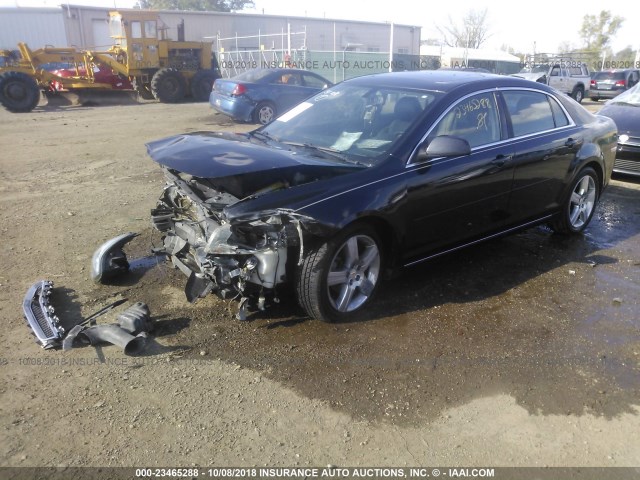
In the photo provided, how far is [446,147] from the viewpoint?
3.85 m

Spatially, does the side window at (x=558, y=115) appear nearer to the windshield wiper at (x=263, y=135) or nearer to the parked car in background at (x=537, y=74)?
the windshield wiper at (x=263, y=135)

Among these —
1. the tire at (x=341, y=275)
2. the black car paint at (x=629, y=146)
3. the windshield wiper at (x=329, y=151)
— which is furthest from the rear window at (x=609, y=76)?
the tire at (x=341, y=275)

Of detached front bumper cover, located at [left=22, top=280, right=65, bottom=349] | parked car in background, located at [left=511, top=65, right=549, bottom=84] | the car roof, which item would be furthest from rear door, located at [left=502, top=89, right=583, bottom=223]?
parked car in background, located at [left=511, top=65, right=549, bottom=84]

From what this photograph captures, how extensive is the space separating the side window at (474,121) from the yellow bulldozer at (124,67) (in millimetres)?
16256

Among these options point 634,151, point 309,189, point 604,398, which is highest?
point 309,189

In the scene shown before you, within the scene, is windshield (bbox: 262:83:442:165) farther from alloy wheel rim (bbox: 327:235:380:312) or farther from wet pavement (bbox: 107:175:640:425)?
wet pavement (bbox: 107:175:640:425)

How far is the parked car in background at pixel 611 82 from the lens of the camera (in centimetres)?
2453

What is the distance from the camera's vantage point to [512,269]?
4945mm

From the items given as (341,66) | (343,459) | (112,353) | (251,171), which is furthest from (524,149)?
(341,66)

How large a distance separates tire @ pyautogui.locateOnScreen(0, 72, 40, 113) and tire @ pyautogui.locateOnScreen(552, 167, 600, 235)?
16.5m

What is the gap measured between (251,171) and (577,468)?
2492 mm

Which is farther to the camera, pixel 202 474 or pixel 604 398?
pixel 604 398

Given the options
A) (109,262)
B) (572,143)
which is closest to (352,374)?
(109,262)

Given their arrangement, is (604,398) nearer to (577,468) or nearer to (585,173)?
(577,468)
